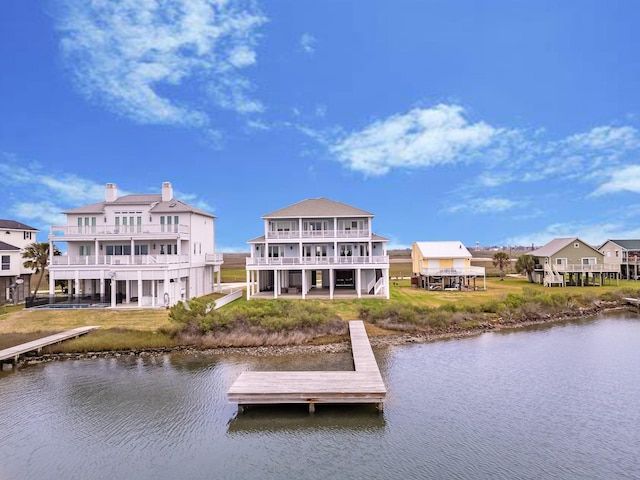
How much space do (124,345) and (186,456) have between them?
1524 centimetres

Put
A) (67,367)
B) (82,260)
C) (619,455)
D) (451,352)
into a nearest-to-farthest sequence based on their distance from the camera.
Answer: (619,455) → (67,367) → (451,352) → (82,260)

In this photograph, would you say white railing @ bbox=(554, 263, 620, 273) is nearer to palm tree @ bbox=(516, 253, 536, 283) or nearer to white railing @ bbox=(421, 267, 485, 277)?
palm tree @ bbox=(516, 253, 536, 283)

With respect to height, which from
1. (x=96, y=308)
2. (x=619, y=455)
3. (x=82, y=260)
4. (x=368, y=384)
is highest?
(x=82, y=260)

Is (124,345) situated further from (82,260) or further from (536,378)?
(536,378)

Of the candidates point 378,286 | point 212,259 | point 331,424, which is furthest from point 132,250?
point 331,424

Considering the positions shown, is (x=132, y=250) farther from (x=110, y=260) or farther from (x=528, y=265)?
(x=528, y=265)

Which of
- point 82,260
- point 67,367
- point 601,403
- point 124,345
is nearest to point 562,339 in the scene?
point 601,403

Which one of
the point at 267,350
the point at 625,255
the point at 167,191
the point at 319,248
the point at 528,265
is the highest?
the point at 167,191

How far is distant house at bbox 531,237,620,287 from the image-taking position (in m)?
55.1

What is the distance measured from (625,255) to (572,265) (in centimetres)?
1375

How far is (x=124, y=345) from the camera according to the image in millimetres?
27281

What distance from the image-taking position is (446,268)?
171 feet

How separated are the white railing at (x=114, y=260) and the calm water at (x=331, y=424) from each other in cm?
1251

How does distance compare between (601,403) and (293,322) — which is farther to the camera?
(293,322)
